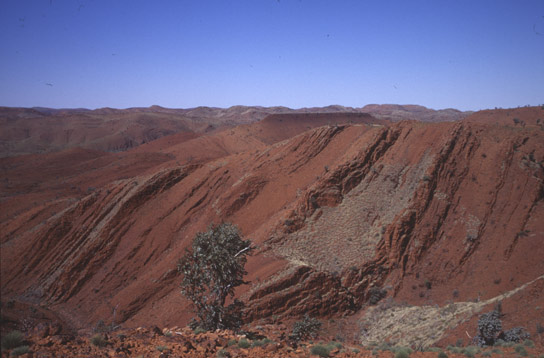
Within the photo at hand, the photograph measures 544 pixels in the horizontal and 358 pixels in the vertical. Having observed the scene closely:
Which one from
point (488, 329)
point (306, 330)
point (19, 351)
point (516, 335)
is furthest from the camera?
point (306, 330)

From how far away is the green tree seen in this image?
1162 cm

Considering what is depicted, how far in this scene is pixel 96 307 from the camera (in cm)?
2083

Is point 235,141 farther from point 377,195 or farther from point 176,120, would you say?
point 176,120

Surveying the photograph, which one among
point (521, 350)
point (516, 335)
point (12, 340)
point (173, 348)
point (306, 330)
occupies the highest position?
point (12, 340)

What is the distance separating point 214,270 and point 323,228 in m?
10.4

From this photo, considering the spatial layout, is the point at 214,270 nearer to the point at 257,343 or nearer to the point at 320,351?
the point at 257,343

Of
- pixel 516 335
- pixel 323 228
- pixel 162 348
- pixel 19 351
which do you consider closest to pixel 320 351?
pixel 162 348

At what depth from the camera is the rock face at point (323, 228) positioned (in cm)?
1789

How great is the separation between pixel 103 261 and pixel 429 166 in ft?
74.8

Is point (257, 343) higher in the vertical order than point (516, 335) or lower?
higher

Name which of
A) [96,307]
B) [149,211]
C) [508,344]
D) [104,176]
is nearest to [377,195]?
[508,344]

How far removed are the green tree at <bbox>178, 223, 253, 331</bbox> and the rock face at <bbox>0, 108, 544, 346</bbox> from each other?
465 centimetres

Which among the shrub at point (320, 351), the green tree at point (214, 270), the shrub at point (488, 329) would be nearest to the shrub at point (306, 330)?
the green tree at point (214, 270)

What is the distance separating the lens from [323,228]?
2084cm
